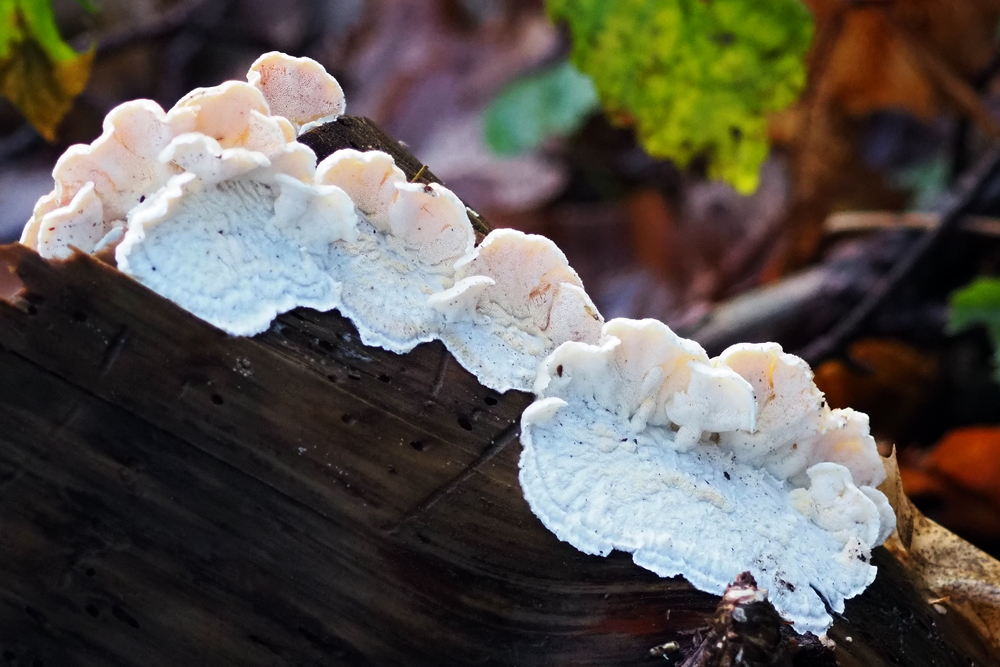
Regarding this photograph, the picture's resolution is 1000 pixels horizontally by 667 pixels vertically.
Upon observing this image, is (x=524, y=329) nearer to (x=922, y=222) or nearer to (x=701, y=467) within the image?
(x=701, y=467)

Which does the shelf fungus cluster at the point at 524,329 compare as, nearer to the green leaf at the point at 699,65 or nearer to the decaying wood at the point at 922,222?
the green leaf at the point at 699,65

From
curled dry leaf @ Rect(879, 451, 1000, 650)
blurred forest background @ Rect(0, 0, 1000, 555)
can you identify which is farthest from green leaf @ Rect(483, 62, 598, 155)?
curled dry leaf @ Rect(879, 451, 1000, 650)

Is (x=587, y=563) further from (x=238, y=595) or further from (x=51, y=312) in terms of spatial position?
(x=51, y=312)

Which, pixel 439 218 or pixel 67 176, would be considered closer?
pixel 67 176

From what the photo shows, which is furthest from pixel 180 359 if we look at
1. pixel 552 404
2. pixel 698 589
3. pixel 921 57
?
pixel 921 57

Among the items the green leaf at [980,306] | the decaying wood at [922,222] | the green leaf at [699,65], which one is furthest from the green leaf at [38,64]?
the decaying wood at [922,222]
